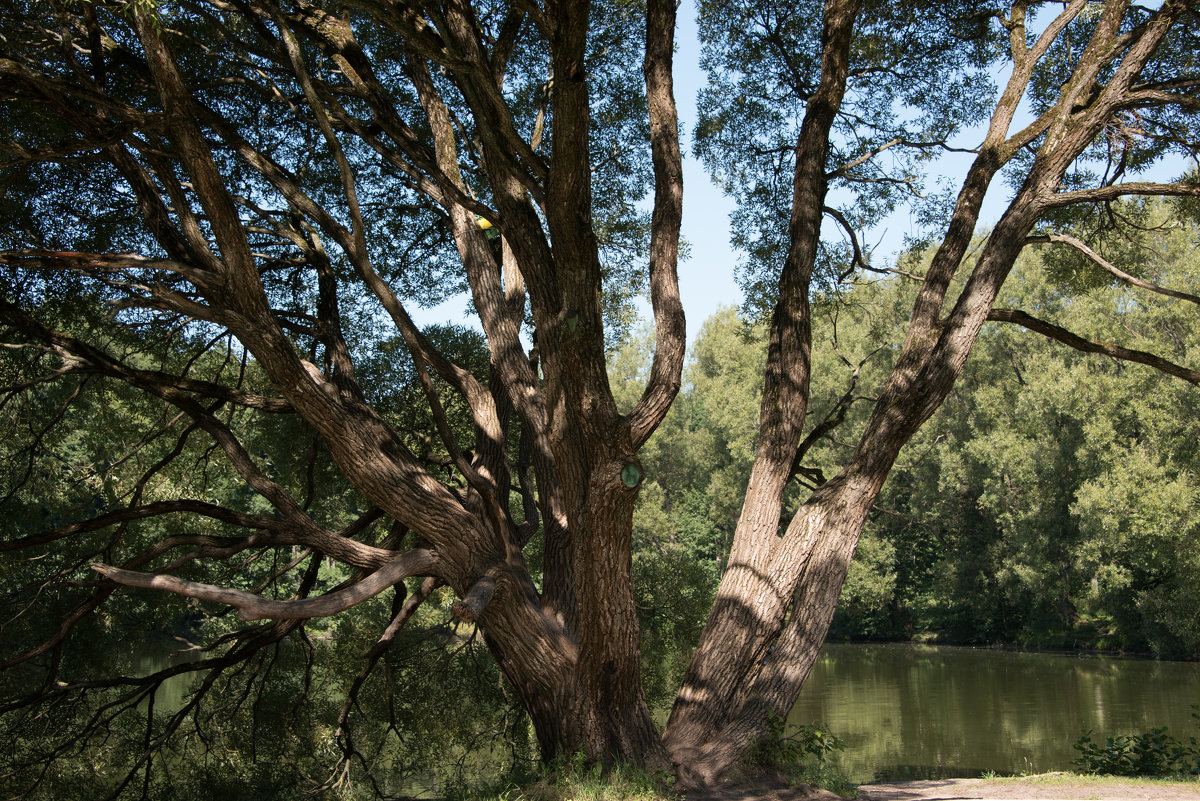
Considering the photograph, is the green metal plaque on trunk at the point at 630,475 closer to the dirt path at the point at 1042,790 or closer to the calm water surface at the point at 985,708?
the dirt path at the point at 1042,790

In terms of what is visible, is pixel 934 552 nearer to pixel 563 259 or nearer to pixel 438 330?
pixel 438 330

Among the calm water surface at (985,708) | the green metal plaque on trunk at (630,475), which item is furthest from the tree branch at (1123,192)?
the calm water surface at (985,708)

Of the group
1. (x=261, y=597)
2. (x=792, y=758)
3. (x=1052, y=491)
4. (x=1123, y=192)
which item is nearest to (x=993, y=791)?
(x=792, y=758)

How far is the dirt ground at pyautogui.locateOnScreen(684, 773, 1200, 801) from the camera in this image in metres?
4.71

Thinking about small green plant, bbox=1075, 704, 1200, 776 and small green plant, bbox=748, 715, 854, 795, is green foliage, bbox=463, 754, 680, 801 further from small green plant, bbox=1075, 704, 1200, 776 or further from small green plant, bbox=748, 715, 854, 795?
small green plant, bbox=1075, 704, 1200, 776

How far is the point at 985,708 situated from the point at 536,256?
1465cm

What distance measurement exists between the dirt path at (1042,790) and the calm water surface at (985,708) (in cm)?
380

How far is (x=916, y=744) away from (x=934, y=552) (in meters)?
18.6

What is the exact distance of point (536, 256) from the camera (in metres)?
4.67

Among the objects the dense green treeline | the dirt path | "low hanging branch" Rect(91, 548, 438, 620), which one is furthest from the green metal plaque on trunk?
the dense green treeline

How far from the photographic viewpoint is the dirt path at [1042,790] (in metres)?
5.11

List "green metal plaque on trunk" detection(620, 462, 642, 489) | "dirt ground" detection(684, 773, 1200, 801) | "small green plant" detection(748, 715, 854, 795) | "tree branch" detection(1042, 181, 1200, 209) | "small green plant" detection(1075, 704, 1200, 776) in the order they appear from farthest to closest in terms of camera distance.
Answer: "small green plant" detection(1075, 704, 1200, 776) < "tree branch" detection(1042, 181, 1200, 209) < "small green plant" detection(748, 715, 854, 795) < "dirt ground" detection(684, 773, 1200, 801) < "green metal plaque on trunk" detection(620, 462, 642, 489)

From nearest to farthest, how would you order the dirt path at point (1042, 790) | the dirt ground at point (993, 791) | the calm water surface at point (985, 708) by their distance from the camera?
the dirt ground at point (993, 791)
the dirt path at point (1042, 790)
the calm water surface at point (985, 708)

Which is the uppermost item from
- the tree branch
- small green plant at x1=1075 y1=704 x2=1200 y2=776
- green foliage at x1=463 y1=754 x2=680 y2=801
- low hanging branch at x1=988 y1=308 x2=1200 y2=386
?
the tree branch
